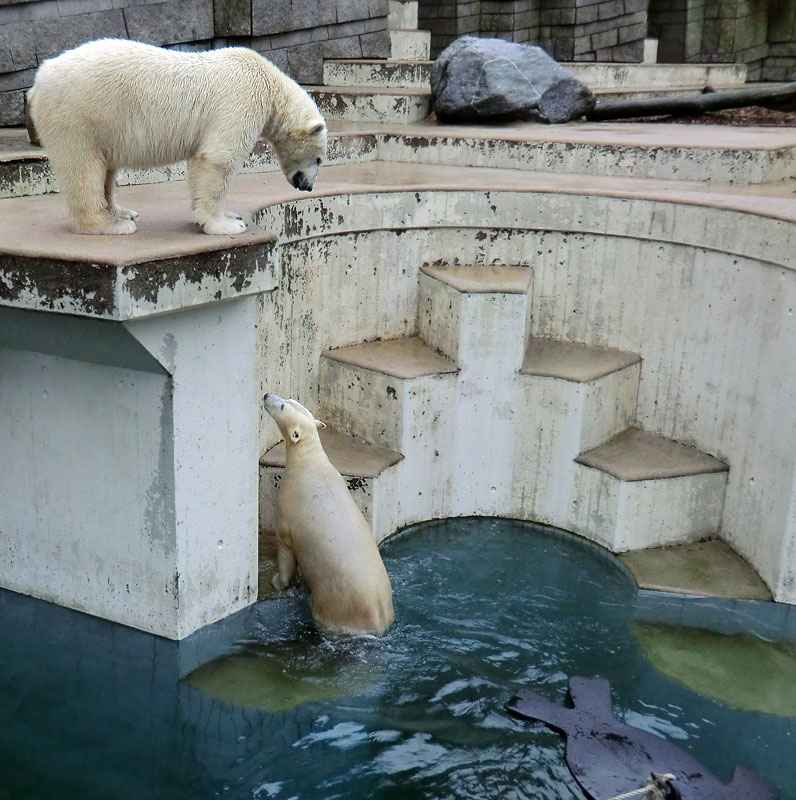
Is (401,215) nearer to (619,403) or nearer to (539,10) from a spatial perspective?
(619,403)

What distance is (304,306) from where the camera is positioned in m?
5.80

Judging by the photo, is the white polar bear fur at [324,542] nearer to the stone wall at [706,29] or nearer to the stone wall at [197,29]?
the stone wall at [197,29]

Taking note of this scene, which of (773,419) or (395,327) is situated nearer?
(773,419)

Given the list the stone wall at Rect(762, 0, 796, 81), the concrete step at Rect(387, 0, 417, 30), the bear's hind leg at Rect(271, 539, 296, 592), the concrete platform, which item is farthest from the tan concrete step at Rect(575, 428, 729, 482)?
the stone wall at Rect(762, 0, 796, 81)

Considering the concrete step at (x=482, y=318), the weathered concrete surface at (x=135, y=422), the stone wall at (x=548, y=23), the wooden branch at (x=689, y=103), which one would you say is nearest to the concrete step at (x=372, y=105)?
the wooden branch at (x=689, y=103)

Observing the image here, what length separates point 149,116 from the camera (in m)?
3.86

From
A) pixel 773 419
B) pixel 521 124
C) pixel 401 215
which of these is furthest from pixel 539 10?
pixel 773 419

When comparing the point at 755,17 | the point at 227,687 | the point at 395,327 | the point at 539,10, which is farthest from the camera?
the point at 755,17

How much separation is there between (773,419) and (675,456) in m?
0.74

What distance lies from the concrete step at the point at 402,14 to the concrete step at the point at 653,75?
6.02ft

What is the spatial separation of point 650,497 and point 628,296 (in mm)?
1184

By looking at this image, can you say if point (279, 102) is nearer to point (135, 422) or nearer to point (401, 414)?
point (135, 422)

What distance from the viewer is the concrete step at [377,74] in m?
9.89

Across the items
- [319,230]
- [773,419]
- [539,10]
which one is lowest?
[773,419]
